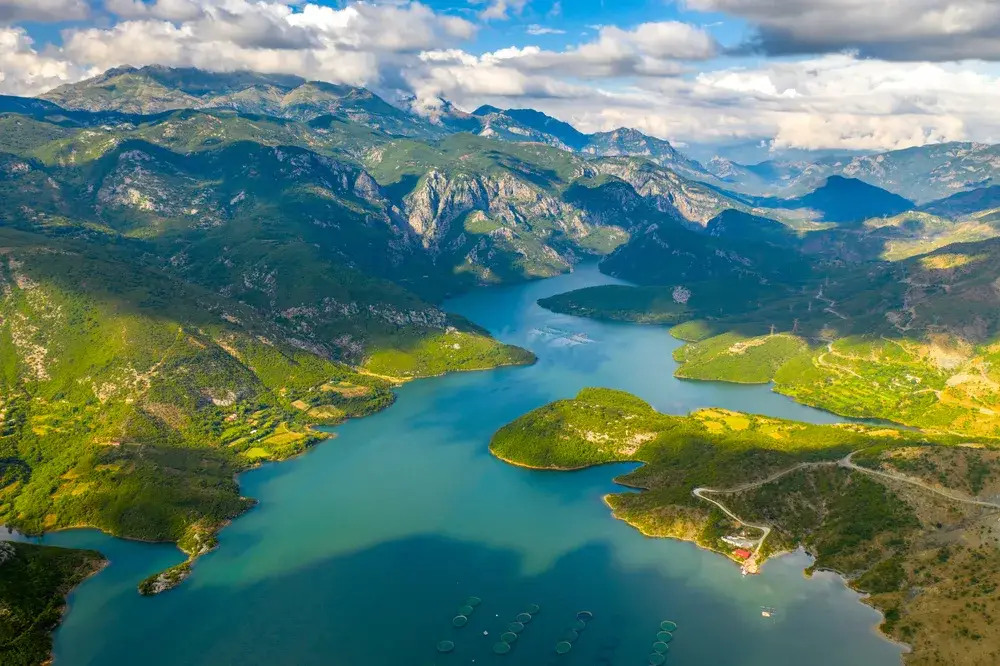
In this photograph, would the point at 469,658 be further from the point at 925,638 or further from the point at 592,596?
the point at 925,638

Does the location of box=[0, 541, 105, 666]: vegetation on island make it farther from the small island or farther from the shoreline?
the shoreline

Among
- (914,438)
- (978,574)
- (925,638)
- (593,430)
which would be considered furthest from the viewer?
(593,430)

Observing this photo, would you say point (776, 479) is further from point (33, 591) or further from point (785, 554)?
point (33, 591)

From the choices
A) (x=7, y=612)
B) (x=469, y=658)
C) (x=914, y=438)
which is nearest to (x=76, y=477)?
(x=7, y=612)

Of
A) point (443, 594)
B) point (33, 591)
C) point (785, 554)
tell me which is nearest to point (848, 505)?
point (785, 554)

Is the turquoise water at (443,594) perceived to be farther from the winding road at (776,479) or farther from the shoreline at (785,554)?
the winding road at (776,479)

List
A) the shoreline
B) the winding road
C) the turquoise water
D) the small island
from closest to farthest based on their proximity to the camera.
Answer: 1. the shoreline
2. the turquoise water
3. the small island
4. the winding road

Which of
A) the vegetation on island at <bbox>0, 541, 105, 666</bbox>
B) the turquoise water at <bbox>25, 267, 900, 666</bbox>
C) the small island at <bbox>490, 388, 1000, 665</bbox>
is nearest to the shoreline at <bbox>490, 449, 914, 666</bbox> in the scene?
the small island at <bbox>490, 388, 1000, 665</bbox>
